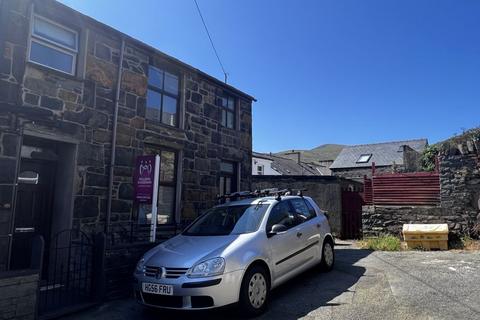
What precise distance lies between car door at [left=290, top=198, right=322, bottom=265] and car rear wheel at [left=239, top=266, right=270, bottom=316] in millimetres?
1403

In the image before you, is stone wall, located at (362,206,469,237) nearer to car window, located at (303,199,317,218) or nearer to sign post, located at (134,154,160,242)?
car window, located at (303,199,317,218)

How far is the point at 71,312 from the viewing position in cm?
587

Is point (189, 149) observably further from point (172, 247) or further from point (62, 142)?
point (172, 247)

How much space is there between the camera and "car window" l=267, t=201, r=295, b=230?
6.72 meters

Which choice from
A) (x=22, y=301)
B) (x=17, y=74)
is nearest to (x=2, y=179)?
(x=17, y=74)

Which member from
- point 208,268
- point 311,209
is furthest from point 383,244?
point 208,268

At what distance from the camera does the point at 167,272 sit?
18.1 ft

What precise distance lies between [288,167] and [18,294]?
36.5m

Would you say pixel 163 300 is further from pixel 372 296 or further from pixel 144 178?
pixel 372 296

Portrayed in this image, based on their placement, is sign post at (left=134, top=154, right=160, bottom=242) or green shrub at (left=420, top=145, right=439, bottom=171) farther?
green shrub at (left=420, top=145, right=439, bottom=171)

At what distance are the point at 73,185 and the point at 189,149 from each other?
12.5ft

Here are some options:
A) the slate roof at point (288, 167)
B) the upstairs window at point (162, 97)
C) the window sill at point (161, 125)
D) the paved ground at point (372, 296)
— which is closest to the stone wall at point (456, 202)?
the paved ground at point (372, 296)

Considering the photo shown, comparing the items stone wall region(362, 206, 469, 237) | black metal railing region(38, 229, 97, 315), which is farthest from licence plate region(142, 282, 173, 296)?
stone wall region(362, 206, 469, 237)

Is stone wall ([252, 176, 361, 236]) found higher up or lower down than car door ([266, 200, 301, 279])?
higher up
